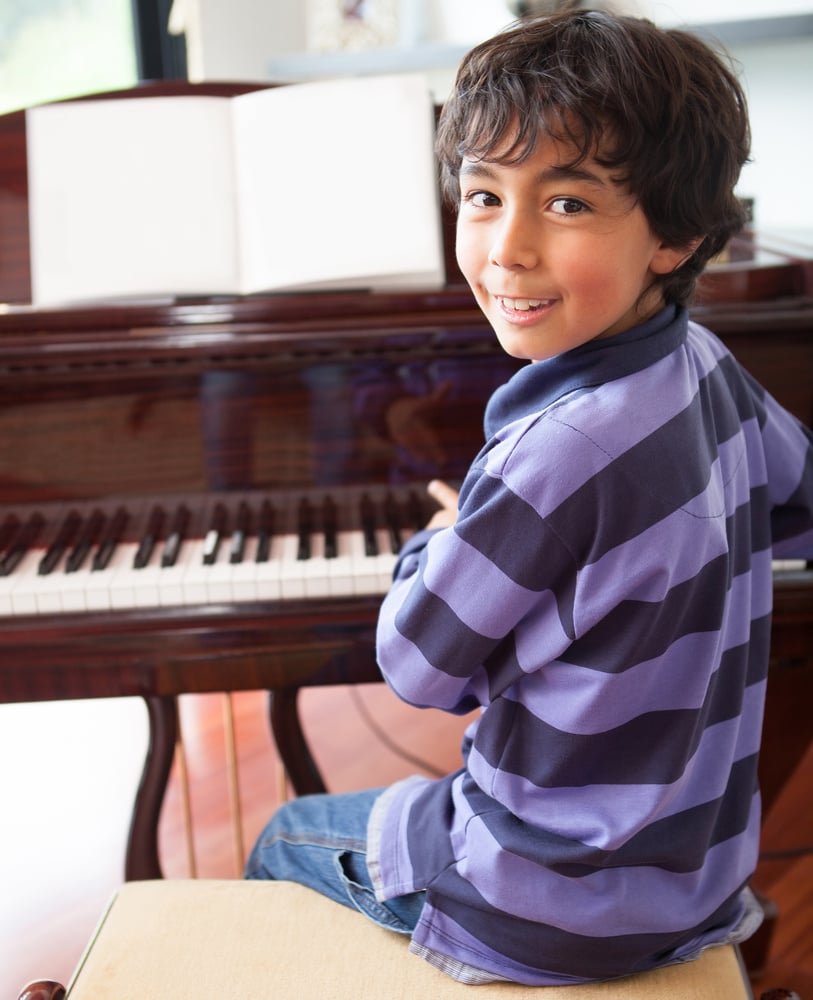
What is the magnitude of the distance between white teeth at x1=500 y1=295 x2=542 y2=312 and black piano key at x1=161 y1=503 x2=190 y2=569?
77cm

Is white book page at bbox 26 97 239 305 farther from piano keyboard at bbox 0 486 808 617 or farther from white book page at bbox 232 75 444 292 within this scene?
piano keyboard at bbox 0 486 808 617

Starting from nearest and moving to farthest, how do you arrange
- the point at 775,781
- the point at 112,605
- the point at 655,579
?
the point at 655,579 → the point at 112,605 → the point at 775,781

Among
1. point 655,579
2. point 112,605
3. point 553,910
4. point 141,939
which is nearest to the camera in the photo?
point 655,579

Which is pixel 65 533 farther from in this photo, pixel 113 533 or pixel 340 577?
pixel 340 577

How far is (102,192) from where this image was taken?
5.28ft

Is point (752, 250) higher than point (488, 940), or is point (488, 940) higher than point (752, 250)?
point (752, 250)

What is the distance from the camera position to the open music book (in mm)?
1587

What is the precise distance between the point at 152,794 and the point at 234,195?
1.08m

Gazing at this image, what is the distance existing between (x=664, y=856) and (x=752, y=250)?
1235 millimetres

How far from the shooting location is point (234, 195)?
160 centimetres

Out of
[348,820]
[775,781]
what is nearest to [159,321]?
[348,820]

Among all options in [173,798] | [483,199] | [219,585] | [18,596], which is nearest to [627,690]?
[483,199]

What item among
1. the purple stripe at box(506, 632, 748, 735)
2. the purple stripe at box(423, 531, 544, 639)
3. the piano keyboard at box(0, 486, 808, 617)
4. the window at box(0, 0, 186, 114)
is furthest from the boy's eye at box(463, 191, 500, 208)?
the window at box(0, 0, 186, 114)

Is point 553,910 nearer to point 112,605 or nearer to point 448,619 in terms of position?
point 448,619
